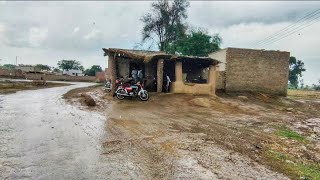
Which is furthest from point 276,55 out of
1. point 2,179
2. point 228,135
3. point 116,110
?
point 2,179

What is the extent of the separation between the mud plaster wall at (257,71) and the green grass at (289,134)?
14569mm

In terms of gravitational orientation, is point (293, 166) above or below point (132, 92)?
below

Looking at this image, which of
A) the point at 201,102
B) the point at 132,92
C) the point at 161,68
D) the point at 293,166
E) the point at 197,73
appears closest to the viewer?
the point at 293,166

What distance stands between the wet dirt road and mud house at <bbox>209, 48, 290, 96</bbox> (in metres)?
15.5

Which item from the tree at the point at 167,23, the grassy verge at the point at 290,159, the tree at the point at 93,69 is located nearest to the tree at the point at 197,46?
the tree at the point at 167,23

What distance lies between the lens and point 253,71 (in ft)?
90.1

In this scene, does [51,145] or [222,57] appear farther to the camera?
[222,57]

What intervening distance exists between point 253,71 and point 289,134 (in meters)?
16.3

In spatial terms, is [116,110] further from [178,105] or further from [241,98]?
[241,98]

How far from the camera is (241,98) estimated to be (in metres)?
24.5

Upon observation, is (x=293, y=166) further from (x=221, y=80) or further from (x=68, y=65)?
(x=68, y=65)

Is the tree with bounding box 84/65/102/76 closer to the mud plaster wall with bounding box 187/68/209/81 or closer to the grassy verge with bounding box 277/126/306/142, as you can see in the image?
the mud plaster wall with bounding box 187/68/209/81

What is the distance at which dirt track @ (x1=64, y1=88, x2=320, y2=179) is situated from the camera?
22.7 ft

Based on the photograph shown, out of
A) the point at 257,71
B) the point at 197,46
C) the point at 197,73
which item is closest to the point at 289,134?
the point at 257,71
